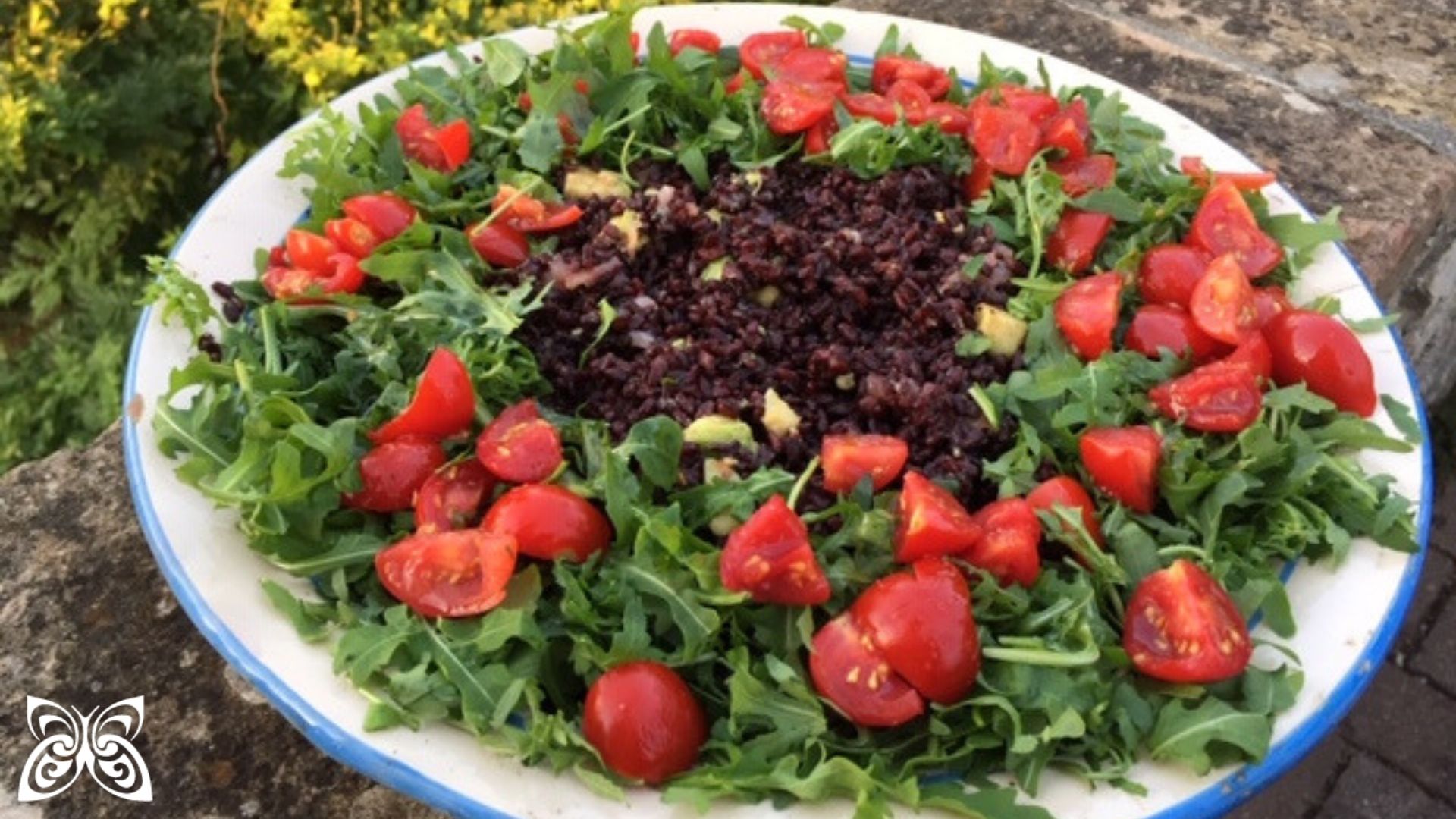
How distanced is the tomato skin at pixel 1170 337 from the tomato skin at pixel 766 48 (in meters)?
0.84

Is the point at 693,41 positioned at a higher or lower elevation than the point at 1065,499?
higher

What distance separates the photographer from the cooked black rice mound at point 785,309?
196cm

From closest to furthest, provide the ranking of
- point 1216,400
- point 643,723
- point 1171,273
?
→ 1. point 643,723
2. point 1216,400
3. point 1171,273

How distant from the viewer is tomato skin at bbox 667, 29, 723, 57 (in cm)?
263

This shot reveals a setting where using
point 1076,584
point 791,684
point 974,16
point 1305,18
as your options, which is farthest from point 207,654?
point 1305,18

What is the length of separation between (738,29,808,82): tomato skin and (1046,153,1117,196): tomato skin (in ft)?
1.76

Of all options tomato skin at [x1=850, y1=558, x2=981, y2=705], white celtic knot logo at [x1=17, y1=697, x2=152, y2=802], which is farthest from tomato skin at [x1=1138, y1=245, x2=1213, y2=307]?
white celtic knot logo at [x1=17, y1=697, x2=152, y2=802]

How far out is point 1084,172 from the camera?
238cm

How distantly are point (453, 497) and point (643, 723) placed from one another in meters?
0.42

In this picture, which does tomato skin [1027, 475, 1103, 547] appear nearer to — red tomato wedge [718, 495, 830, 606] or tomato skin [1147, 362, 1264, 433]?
tomato skin [1147, 362, 1264, 433]

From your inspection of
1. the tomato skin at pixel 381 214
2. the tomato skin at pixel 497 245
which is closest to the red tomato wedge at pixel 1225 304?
the tomato skin at pixel 497 245

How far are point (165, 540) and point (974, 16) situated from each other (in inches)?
90.8

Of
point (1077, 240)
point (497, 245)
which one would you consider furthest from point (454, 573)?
→ point (1077, 240)

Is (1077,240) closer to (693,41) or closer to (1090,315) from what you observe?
(1090,315)
